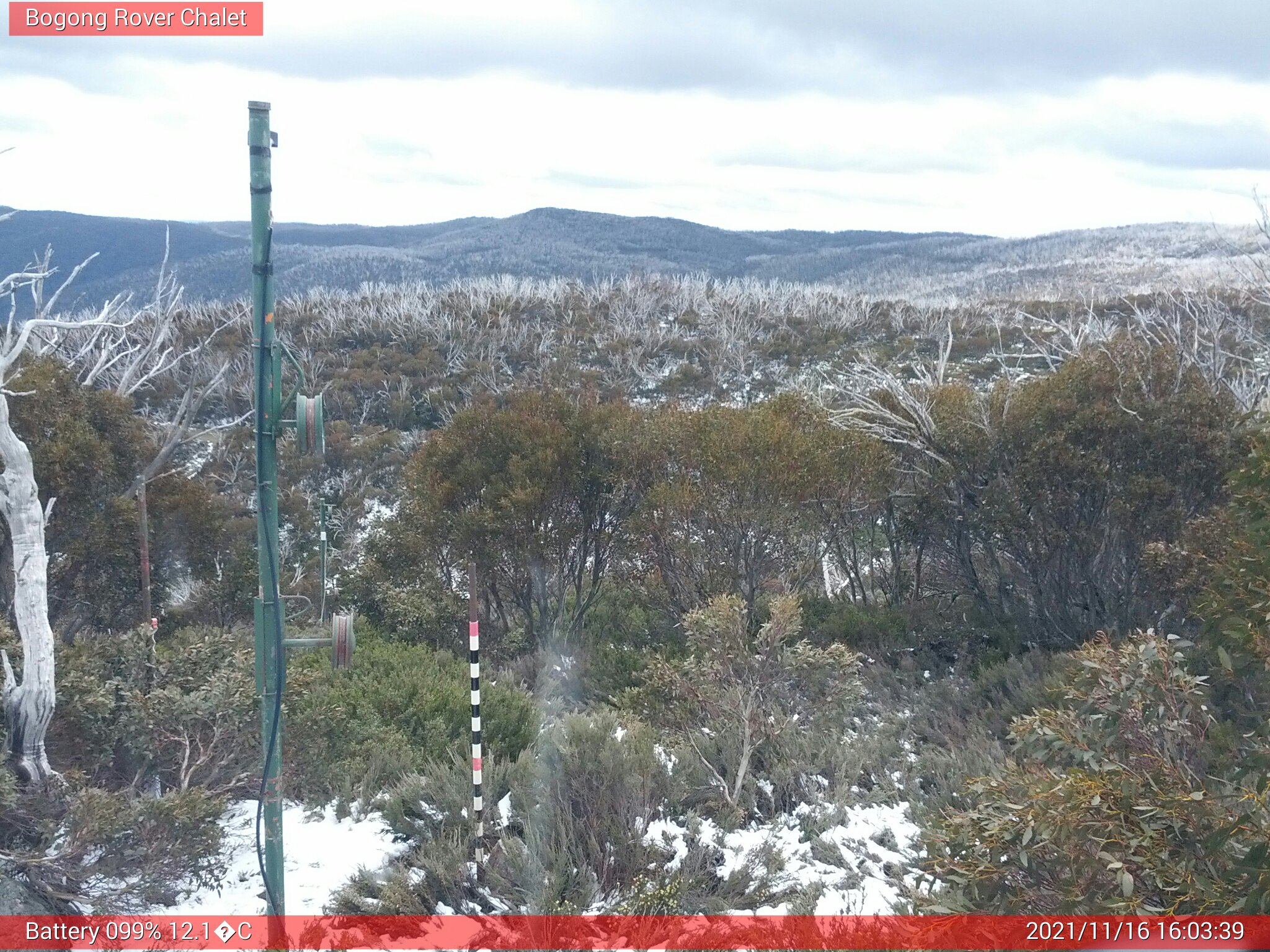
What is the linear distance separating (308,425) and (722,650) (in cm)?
393

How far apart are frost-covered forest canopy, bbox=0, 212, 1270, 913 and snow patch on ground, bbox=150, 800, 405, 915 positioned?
8cm

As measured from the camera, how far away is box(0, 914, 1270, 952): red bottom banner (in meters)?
4.25

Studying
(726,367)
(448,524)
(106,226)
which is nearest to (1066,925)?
(448,524)

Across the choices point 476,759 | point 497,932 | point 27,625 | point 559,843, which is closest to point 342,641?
point 476,759

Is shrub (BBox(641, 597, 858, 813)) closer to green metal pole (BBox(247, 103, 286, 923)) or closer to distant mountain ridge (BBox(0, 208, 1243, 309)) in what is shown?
green metal pole (BBox(247, 103, 286, 923))

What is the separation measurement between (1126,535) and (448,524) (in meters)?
7.03

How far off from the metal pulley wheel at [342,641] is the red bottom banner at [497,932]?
1253 millimetres

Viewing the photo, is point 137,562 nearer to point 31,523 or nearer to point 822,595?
point 31,523

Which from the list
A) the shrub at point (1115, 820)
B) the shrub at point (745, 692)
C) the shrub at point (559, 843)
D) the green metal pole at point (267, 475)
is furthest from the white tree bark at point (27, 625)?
the shrub at point (1115, 820)

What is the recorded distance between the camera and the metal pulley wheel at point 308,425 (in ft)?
13.7

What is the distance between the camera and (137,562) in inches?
462

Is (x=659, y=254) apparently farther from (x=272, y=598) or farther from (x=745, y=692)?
(x=272, y=598)

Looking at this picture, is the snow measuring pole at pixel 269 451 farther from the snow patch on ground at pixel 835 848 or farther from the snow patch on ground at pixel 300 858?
the snow patch on ground at pixel 835 848

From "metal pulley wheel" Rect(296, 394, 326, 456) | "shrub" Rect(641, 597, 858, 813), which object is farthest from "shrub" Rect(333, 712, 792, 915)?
"metal pulley wheel" Rect(296, 394, 326, 456)
